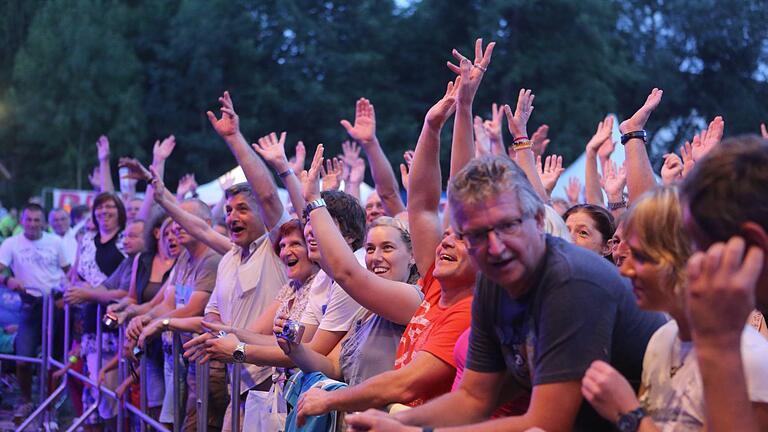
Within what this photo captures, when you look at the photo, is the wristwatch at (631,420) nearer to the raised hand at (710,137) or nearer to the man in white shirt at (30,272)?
the raised hand at (710,137)

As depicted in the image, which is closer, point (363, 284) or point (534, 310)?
point (534, 310)

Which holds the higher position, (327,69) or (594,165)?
(327,69)

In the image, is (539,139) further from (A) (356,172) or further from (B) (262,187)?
(B) (262,187)

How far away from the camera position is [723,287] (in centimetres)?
213

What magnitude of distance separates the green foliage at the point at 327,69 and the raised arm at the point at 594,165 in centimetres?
2812

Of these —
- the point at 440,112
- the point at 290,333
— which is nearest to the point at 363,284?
the point at 290,333

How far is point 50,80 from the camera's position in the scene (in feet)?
129

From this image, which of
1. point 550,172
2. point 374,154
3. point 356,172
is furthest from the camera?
point 356,172

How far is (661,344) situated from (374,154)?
3675 mm

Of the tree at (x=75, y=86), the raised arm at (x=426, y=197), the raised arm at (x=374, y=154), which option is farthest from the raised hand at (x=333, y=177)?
the tree at (x=75, y=86)

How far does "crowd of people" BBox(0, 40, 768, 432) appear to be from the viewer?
2.29 m

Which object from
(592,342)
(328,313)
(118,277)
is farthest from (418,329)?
(118,277)

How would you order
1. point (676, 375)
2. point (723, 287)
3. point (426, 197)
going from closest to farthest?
point (723, 287) → point (676, 375) → point (426, 197)

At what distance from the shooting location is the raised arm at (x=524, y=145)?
5156mm
